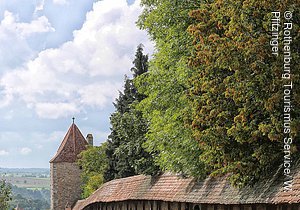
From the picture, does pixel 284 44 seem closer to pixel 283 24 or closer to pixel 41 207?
pixel 283 24

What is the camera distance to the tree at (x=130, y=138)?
30309 mm

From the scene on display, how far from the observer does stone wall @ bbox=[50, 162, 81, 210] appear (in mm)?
53562

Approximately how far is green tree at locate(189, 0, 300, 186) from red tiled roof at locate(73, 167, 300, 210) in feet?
1.56

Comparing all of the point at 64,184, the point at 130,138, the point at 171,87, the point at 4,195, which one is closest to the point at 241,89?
the point at 171,87

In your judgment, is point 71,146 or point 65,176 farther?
point 71,146

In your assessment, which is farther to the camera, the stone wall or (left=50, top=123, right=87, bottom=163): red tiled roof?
(left=50, top=123, right=87, bottom=163): red tiled roof

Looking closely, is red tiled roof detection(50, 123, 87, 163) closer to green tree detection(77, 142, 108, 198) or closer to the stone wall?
the stone wall

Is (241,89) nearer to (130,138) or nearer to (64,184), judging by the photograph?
(130,138)

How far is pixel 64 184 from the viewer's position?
2128 inches

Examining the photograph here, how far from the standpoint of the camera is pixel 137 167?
97.2 feet

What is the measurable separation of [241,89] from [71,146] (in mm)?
43251

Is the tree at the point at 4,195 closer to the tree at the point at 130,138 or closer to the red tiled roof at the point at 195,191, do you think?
the red tiled roof at the point at 195,191

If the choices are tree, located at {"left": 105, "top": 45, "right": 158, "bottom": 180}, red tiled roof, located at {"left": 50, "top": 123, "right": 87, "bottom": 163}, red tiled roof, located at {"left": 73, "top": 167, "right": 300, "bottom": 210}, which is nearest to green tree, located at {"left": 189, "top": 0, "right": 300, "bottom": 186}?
red tiled roof, located at {"left": 73, "top": 167, "right": 300, "bottom": 210}

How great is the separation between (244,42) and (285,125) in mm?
2046
